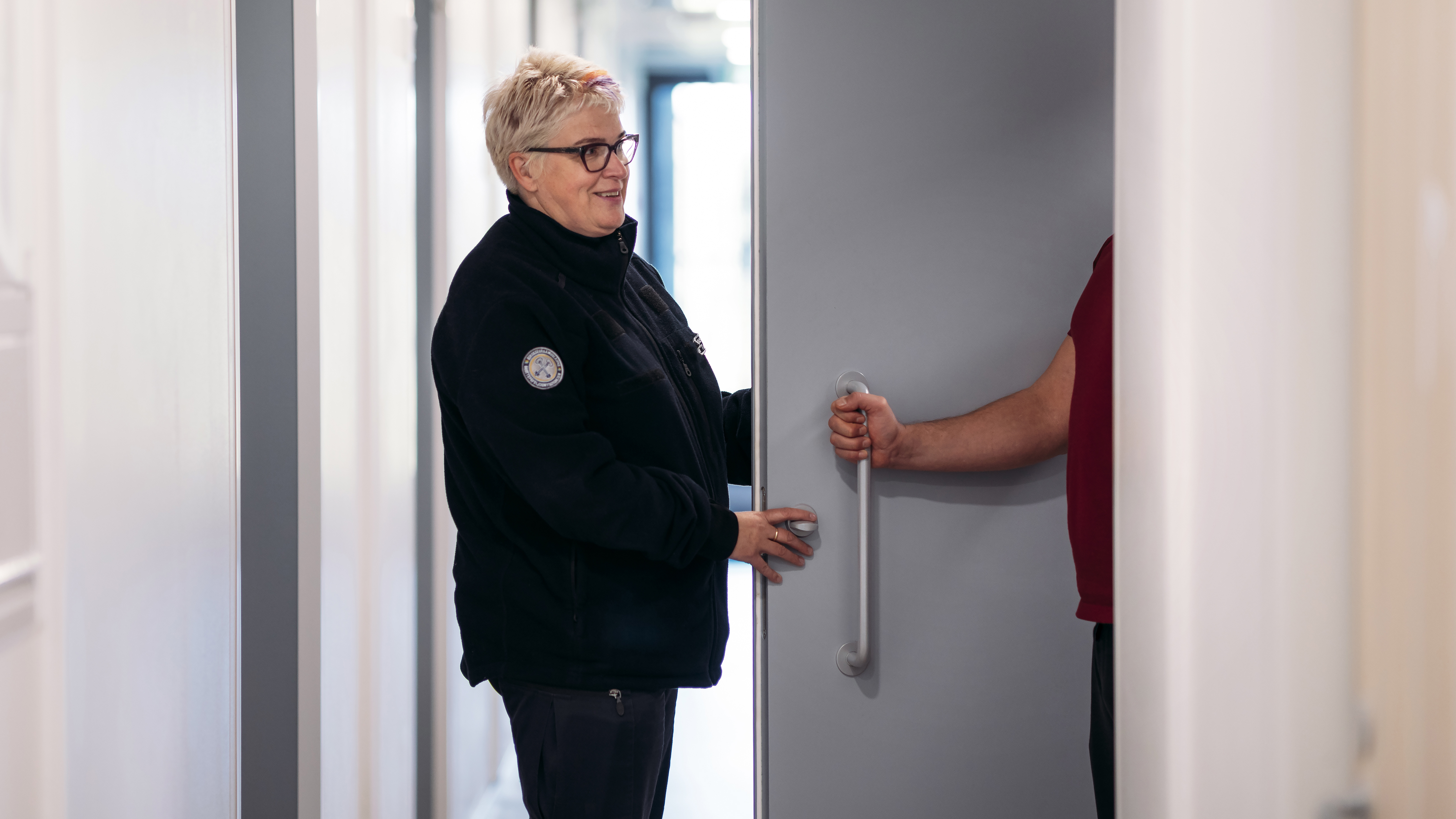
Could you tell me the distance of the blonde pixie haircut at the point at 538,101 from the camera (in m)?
1.40

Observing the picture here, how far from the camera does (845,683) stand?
1452 millimetres

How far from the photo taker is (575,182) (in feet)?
4.61

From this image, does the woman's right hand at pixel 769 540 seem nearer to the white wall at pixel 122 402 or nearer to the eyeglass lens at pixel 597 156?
the eyeglass lens at pixel 597 156

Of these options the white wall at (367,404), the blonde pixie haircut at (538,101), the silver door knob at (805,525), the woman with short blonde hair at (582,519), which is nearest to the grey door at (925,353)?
the silver door knob at (805,525)

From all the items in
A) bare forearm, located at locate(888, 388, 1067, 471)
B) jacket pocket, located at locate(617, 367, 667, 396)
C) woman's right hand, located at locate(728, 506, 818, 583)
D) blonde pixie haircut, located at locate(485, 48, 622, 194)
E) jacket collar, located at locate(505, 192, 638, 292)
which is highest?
blonde pixie haircut, located at locate(485, 48, 622, 194)

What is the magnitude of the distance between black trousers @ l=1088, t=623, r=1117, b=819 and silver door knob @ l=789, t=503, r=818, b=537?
0.41 metres

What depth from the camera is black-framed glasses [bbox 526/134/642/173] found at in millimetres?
1406

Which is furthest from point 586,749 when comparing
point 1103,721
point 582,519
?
point 1103,721

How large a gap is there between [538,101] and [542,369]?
0.41 m

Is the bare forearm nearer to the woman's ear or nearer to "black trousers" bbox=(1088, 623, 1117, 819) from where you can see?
"black trousers" bbox=(1088, 623, 1117, 819)

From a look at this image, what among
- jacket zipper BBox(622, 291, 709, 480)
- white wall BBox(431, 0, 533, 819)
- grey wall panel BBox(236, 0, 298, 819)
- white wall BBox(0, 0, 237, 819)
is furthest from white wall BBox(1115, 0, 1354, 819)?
white wall BBox(431, 0, 533, 819)

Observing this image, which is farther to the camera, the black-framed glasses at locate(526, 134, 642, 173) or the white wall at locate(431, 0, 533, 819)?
the white wall at locate(431, 0, 533, 819)

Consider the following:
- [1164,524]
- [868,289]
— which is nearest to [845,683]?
[868,289]

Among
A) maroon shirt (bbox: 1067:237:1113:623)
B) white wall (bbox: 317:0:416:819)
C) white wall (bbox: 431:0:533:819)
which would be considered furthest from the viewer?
white wall (bbox: 431:0:533:819)
